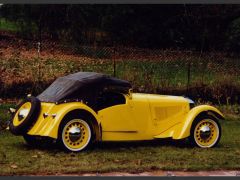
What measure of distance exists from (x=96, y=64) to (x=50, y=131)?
10526 millimetres

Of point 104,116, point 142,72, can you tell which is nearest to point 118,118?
point 104,116

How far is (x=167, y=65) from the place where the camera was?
68.2ft

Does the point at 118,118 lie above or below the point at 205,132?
above

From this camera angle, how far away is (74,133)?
36.3 feet

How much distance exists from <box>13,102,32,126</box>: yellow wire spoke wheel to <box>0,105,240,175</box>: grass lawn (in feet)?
1.58

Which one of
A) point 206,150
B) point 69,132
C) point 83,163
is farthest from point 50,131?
point 206,150

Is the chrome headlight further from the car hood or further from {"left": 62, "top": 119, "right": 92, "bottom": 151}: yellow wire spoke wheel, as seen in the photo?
the car hood

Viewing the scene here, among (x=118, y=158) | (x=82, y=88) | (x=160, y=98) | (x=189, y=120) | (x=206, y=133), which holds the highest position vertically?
(x=82, y=88)

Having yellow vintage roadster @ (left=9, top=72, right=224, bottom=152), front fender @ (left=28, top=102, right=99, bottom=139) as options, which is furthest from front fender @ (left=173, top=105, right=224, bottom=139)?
front fender @ (left=28, top=102, right=99, bottom=139)

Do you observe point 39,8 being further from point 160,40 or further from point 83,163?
point 83,163

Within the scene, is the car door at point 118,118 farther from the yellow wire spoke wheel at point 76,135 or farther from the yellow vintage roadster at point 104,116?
the yellow wire spoke wheel at point 76,135

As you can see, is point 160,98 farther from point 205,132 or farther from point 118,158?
point 118,158

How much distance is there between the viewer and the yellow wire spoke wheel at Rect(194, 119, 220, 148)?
1208cm

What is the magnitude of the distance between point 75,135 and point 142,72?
810 cm
